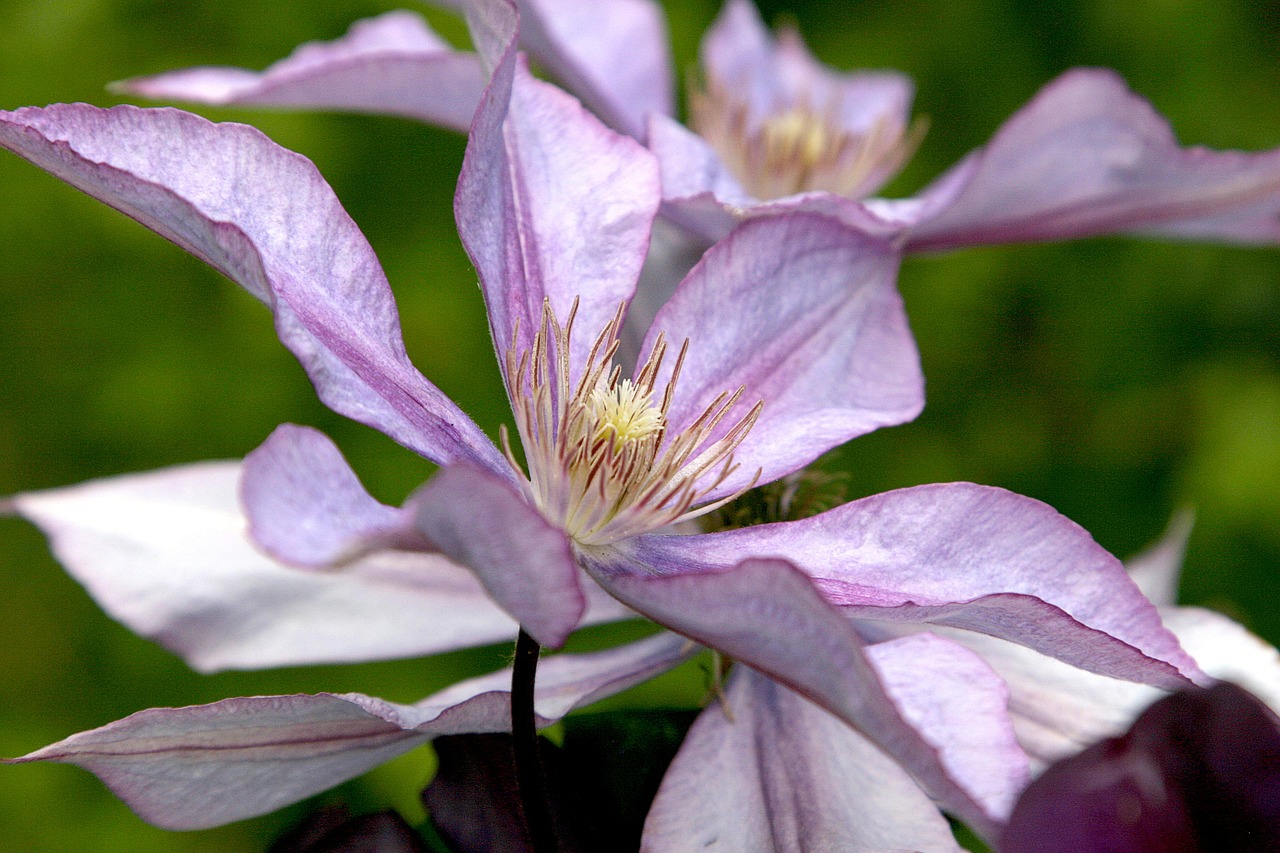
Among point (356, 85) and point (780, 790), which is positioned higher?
point (356, 85)

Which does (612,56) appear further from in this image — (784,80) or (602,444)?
(602,444)

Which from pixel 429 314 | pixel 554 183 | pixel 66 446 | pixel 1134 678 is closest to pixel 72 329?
pixel 66 446

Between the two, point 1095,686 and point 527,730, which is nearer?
point 527,730

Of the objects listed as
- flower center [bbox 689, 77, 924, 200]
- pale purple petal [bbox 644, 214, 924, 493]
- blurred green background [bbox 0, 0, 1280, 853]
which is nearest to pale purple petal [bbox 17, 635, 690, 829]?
pale purple petal [bbox 644, 214, 924, 493]

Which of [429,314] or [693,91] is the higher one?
[693,91]

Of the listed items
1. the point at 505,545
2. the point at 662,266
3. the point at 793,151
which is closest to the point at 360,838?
the point at 505,545

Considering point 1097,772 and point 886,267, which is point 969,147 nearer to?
point 886,267
